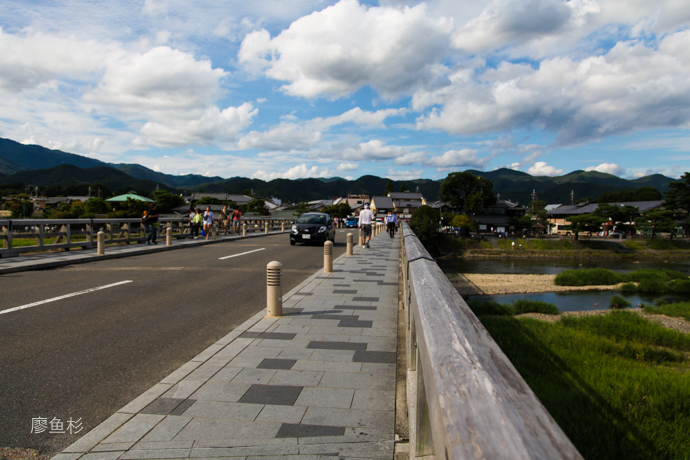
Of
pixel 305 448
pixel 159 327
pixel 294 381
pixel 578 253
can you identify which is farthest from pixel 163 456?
pixel 578 253

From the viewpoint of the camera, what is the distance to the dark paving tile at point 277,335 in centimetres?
516

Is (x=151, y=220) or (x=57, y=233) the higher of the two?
(x=151, y=220)

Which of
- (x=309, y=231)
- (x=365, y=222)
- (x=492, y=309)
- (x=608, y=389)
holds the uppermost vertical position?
(x=365, y=222)

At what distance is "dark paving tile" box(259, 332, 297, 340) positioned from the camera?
16.9 ft

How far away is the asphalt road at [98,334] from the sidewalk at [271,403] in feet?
1.16

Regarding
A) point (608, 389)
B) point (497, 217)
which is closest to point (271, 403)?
point (608, 389)

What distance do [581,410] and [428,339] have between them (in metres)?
3.69

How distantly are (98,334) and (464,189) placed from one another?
80072 mm

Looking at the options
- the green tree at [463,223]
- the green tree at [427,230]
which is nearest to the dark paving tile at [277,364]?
the green tree at [427,230]

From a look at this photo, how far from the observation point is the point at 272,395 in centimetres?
351

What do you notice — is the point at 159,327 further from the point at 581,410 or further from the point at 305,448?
the point at 581,410

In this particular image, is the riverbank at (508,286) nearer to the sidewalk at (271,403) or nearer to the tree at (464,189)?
the sidewalk at (271,403)

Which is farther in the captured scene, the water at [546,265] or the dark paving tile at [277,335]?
the water at [546,265]

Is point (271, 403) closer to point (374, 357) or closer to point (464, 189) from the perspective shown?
point (374, 357)
